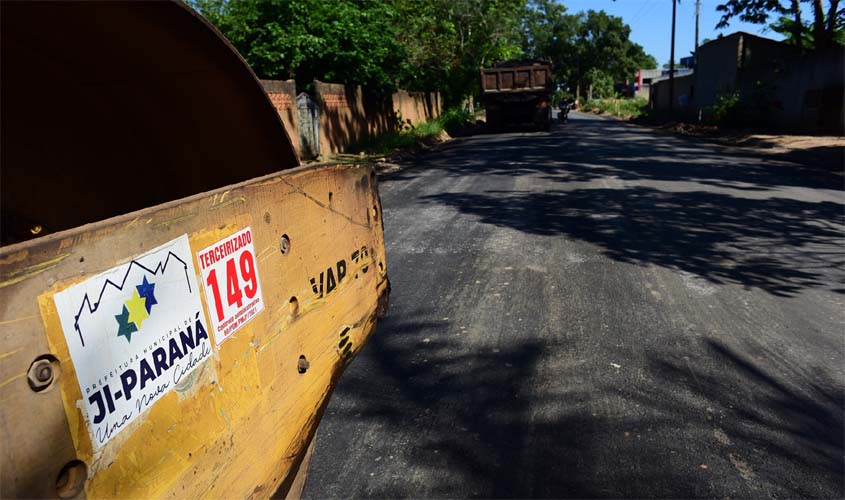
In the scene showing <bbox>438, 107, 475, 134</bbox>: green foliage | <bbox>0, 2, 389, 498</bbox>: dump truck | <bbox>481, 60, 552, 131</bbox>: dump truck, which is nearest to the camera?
<bbox>0, 2, 389, 498</bbox>: dump truck

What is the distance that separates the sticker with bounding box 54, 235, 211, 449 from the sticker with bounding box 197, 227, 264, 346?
2.1 inches

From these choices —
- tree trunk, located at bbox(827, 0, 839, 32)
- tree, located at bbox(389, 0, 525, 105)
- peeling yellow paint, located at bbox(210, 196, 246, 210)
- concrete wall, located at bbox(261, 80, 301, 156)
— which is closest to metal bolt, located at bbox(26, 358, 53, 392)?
peeling yellow paint, located at bbox(210, 196, 246, 210)

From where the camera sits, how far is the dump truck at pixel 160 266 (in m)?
1.05

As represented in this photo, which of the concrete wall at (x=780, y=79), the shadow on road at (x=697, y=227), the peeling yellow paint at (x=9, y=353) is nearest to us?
the peeling yellow paint at (x=9, y=353)

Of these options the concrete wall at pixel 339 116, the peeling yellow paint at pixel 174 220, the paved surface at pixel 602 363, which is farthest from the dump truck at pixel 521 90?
the peeling yellow paint at pixel 174 220

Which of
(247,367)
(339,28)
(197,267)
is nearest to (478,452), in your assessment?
(247,367)

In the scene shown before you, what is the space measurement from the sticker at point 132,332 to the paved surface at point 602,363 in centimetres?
164

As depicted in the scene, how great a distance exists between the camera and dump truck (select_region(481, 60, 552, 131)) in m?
26.4

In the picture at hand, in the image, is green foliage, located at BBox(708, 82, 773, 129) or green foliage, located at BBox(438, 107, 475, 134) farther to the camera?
green foliage, located at BBox(438, 107, 475, 134)

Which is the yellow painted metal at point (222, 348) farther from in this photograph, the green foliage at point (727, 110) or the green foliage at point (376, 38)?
the green foliage at point (727, 110)

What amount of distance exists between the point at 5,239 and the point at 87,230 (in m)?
1.27

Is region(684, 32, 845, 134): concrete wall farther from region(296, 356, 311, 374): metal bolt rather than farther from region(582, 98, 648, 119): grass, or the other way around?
region(296, 356, 311, 374): metal bolt

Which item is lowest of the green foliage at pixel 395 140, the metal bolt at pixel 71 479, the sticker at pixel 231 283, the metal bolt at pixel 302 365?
the green foliage at pixel 395 140

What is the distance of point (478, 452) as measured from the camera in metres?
2.99
